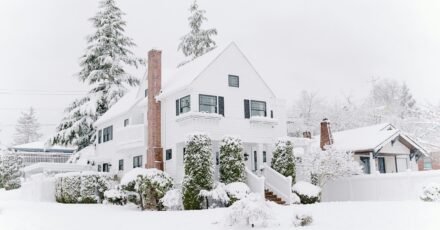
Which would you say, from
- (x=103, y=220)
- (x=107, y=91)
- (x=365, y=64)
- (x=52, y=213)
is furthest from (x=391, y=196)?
(x=365, y=64)

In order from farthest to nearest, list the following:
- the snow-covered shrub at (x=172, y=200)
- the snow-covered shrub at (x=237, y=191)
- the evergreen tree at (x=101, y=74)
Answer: the evergreen tree at (x=101, y=74) → the snow-covered shrub at (x=172, y=200) → the snow-covered shrub at (x=237, y=191)

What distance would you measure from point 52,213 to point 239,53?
47.9 feet

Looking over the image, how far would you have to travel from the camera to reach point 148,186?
23.4 m

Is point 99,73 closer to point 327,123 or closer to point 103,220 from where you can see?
point 327,123

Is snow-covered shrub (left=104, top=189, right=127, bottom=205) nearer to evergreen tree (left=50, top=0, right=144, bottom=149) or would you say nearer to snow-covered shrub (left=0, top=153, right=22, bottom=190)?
evergreen tree (left=50, top=0, right=144, bottom=149)

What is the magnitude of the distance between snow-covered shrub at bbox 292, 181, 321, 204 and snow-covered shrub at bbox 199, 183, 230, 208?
4.63 meters

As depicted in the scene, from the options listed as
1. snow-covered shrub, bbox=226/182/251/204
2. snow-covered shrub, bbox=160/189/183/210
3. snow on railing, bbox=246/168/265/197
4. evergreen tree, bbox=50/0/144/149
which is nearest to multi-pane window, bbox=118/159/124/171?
evergreen tree, bbox=50/0/144/149

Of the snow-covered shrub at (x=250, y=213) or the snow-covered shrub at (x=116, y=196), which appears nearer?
the snow-covered shrub at (x=250, y=213)

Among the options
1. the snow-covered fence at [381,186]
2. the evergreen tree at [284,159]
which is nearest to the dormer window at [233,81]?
the evergreen tree at [284,159]

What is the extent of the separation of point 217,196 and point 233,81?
27.8 ft

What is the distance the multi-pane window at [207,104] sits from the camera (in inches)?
1030

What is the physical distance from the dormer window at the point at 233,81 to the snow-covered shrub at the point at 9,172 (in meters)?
27.3

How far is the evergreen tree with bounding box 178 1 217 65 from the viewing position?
166 ft

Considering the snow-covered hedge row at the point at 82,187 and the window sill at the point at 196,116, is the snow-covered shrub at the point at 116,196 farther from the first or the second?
the window sill at the point at 196,116
